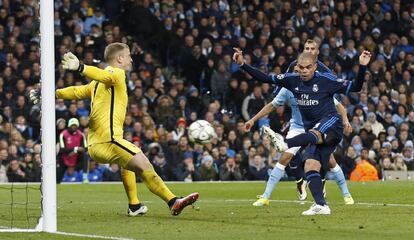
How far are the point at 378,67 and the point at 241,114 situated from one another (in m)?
5.09

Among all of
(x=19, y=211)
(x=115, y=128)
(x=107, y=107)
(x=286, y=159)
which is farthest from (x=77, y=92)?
(x=286, y=159)

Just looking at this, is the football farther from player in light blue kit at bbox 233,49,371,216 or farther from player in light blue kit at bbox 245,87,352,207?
player in light blue kit at bbox 233,49,371,216

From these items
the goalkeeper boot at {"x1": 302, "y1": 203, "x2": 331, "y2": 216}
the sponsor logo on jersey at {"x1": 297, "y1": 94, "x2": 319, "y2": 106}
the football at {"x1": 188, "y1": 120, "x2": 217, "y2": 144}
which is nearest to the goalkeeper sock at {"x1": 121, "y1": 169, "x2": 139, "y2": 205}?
the goalkeeper boot at {"x1": 302, "y1": 203, "x2": 331, "y2": 216}

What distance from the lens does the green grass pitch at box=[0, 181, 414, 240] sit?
11.3 meters

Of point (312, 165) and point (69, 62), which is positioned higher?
point (69, 62)

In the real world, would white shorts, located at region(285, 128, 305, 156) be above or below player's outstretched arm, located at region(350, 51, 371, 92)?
below

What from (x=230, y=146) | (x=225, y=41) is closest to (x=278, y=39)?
Result: (x=225, y=41)

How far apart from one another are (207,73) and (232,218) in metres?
17.7

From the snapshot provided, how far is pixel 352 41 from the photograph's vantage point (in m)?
33.4

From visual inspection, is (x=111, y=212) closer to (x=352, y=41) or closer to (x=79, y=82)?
→ (x=79, y=82)

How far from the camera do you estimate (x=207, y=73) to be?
31016 millimetres

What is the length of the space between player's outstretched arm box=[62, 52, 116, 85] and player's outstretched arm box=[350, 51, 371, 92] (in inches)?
116

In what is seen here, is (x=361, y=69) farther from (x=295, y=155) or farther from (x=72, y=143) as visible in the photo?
(x=72, y=143)

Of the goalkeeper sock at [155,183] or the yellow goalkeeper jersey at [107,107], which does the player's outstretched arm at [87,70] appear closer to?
the yellow goalkeeper jersey at [107,107]
